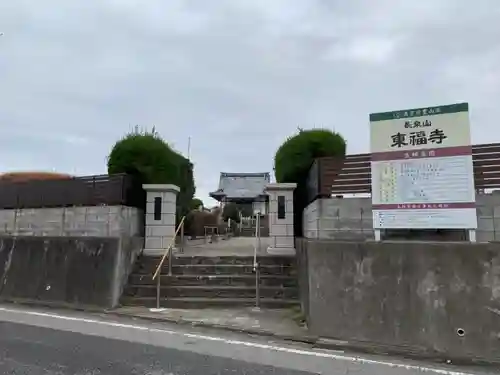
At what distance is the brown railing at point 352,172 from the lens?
20.6ft

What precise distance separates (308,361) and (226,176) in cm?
2947

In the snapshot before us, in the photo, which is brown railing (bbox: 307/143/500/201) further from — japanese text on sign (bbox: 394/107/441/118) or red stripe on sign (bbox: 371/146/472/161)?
japanese text on sign (bbox: 394/107/441/118)

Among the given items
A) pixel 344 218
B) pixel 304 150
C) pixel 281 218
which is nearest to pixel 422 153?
pixel 344 218

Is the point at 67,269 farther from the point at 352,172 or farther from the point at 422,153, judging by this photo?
the point at 422,153

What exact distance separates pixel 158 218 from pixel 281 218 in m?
2.71

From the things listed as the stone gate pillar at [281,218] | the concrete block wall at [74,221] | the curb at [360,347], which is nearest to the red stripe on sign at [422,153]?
the curb at [360,347]

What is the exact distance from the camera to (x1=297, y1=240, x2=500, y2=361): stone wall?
5.02 meters

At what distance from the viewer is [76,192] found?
9711mm

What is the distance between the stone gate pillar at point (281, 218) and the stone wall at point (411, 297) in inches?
145

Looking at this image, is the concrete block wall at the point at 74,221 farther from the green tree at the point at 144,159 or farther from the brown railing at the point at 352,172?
the brown railing at the point at 352,172

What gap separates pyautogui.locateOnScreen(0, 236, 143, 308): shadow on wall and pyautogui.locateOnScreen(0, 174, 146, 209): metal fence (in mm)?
1004

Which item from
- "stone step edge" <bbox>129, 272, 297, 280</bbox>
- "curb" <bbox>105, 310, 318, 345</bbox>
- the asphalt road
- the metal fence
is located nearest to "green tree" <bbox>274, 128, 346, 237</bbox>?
"stone step edge" <bbox>129, 272, 297, 280</bbox>

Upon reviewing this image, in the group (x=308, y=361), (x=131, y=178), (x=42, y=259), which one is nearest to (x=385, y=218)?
(x=308, y=361)

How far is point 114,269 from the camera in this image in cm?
811
